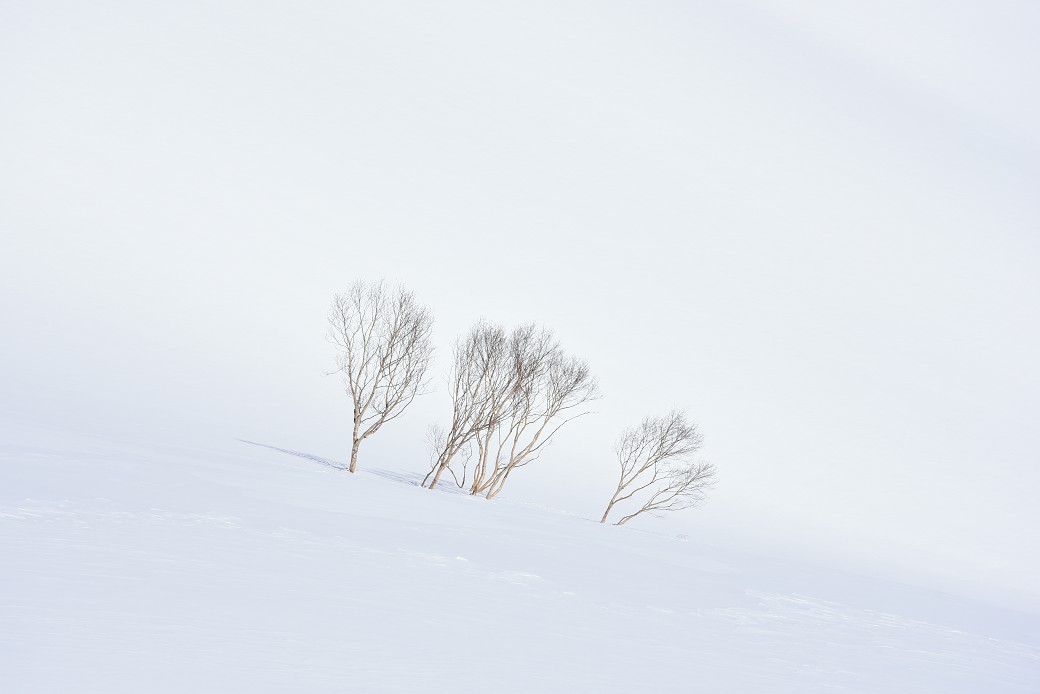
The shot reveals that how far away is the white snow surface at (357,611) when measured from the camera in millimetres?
5215

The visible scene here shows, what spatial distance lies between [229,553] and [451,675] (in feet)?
15.1

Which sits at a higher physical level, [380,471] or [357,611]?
[357,611]

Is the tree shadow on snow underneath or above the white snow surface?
underneath

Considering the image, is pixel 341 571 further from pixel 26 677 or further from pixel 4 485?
pixel 4 485

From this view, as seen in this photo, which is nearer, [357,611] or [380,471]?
[357,611]

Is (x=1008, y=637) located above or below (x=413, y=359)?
below

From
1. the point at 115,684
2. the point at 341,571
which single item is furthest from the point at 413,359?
the point at 115,684

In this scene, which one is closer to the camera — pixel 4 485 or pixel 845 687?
pixel 845 687

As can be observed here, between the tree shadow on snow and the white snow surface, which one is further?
the tree shadow on snow

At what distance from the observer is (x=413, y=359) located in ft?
101

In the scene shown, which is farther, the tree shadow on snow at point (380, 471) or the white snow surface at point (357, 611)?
the tree shadow on snow at point (380, 471)

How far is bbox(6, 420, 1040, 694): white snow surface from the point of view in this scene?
5215 millimetres

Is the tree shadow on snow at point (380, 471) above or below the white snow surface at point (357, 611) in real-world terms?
below

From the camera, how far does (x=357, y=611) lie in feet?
23.7
